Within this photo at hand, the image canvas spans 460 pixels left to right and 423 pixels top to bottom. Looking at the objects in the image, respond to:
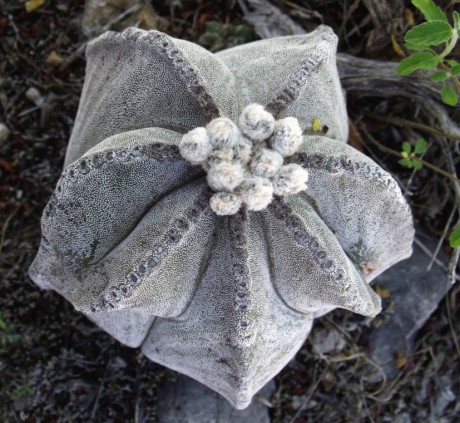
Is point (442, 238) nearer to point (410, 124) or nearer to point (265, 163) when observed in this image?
point (410, 124)

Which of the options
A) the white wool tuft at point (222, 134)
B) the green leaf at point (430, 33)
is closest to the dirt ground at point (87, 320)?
the green leaf at point (430, 33)

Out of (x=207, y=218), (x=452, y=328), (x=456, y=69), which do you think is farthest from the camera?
(x=452, y=328)

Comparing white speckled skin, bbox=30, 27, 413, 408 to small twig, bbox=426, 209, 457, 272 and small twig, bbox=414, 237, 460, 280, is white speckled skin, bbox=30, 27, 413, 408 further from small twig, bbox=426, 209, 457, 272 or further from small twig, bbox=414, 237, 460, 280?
small twig, bbox=414, 237, 460, 280

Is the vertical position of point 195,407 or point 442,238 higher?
point 442,238

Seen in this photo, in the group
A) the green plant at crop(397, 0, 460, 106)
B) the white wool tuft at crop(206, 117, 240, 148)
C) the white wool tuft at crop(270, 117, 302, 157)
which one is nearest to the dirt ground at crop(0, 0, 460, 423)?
the green plant at crop(397, 0, 460, 106)

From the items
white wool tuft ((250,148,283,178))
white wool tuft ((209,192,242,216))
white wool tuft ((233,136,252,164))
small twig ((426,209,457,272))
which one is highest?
white wool tuft ((233,136,252,164))

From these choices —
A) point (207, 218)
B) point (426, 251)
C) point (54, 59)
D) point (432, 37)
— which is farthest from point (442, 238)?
point (54, 59)
